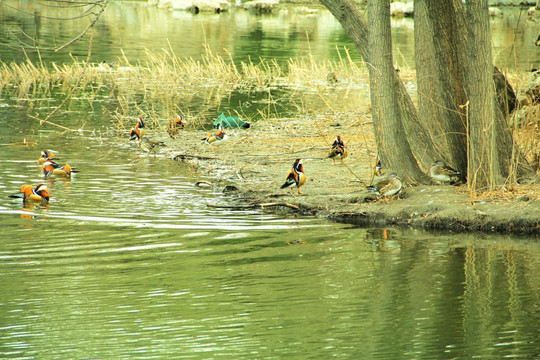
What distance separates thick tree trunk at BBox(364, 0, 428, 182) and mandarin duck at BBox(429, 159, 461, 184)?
29cm

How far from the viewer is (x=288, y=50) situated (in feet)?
139

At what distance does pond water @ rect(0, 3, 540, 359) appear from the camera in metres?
5.97

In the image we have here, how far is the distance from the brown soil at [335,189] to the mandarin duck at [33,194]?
3129mm

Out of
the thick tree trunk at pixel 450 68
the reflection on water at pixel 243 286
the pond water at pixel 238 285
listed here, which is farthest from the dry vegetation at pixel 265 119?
the reflection on water at pixel 243 286

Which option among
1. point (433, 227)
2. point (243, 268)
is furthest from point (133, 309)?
point (433, 227)

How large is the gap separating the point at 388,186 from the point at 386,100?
Answer: 1388 mm

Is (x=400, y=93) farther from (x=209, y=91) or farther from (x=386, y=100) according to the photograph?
(x=209, y=91)

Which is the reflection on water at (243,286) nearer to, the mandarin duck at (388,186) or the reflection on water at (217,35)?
the mandarin duck at (388,186)

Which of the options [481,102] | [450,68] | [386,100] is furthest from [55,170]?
[481,102]

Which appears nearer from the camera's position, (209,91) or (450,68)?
(450,68)

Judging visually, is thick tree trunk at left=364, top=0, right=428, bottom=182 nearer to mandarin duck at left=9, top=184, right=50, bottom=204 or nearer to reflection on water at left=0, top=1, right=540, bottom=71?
mandarin duck at left=9, top=184, right=50, bottom=204

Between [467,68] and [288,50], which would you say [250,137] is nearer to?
[467,68]

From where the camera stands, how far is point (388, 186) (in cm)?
1076

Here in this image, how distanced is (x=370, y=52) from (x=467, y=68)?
1.54 metres
